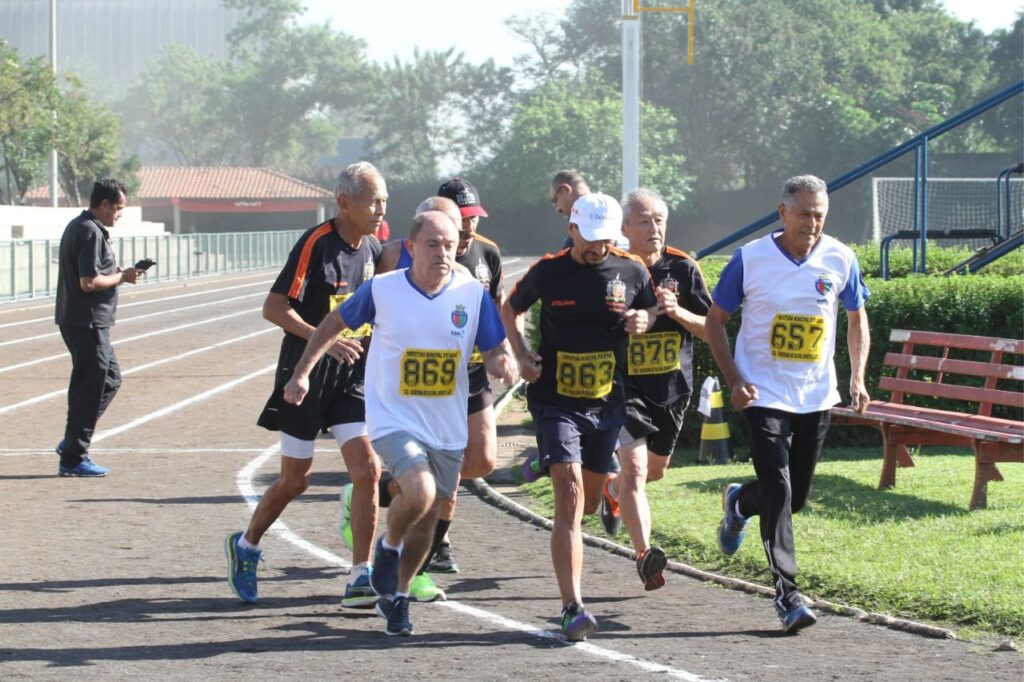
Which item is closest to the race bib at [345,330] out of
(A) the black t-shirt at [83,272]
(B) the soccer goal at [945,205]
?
(A) the black t-shirt at [83,272]

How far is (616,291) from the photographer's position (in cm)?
712

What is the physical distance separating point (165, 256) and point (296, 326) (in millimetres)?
46390

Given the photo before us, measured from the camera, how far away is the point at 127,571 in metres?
8.23

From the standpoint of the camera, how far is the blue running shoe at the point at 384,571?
6812mm

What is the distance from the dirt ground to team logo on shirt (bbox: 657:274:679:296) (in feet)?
4.94

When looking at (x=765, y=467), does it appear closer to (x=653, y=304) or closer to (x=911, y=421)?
(x=653, y=304)

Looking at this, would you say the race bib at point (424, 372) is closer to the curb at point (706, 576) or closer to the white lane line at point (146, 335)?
the curb at point (706, 576)

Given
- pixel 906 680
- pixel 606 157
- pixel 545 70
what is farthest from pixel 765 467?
pixel 545 70

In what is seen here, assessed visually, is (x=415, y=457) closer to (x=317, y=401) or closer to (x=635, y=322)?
(x=317, y=401)

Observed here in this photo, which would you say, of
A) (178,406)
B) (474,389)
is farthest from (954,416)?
(178,406)

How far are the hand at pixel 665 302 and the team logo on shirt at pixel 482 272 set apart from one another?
1176 mm

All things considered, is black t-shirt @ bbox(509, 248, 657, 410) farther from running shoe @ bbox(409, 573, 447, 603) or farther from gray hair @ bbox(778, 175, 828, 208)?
running shoe @ bbox(409, 573, 447, 603)

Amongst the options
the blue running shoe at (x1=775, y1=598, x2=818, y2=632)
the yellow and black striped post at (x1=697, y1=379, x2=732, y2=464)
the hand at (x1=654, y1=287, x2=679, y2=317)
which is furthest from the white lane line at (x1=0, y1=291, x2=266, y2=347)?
the blue running shoe at (x1=775, y1=598, x2=818, y2=632)

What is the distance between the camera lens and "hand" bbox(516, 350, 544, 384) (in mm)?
7051
